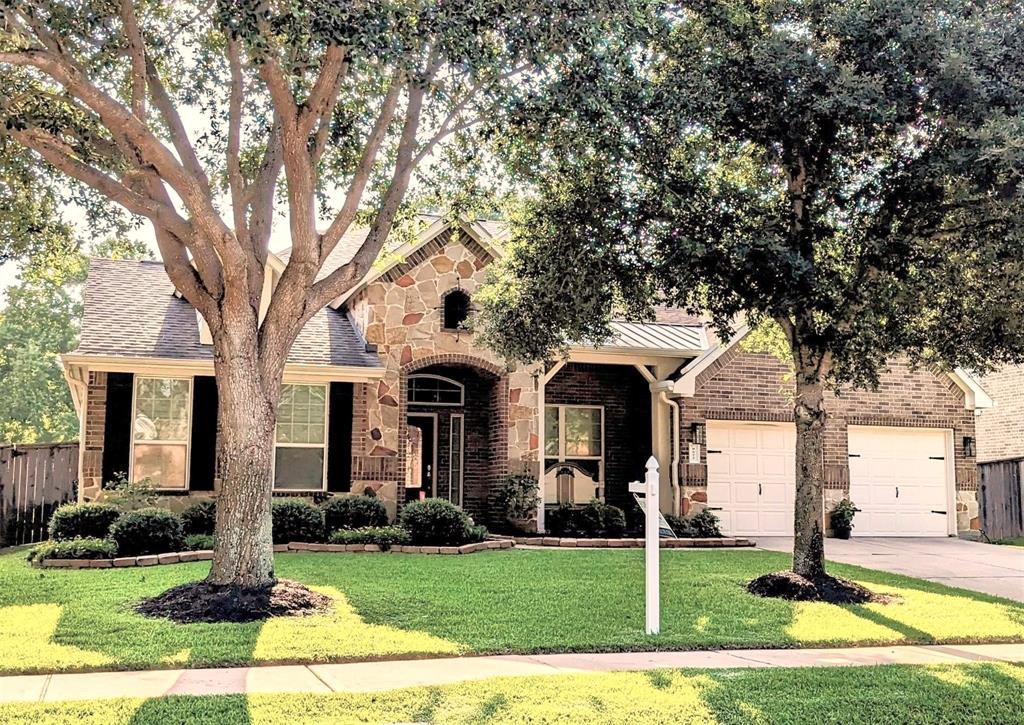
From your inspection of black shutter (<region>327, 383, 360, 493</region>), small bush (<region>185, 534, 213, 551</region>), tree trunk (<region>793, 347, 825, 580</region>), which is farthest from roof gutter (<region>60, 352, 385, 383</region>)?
tree trunk (<region>793, 347, 825, 580</region>)

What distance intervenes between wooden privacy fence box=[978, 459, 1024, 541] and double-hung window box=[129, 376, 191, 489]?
16025mm

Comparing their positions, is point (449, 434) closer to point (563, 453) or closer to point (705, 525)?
point (563, 453)

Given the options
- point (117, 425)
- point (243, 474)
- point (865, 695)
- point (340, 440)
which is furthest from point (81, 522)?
point (865, 695)

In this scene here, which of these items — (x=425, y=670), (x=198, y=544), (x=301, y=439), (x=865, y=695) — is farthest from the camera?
(x=301, y=439)

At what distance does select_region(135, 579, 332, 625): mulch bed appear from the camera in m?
9.32

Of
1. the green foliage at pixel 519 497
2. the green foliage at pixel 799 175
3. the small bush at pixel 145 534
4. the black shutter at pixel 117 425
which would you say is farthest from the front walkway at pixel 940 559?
the black shutter at pixel 117 425

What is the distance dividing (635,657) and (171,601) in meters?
4.62

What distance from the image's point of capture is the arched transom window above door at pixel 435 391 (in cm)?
2002

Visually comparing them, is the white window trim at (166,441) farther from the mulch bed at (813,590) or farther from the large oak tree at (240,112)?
the mulch bed at (813,590)

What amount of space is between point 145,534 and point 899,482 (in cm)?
1460

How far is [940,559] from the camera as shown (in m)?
16.5

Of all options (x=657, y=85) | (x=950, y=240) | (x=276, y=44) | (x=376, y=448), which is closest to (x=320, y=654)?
(x=276, y=44)

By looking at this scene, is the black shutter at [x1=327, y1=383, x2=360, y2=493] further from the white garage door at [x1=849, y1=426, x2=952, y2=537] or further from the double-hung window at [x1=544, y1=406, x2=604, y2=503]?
the white garage door at [x1=849, y1=426, x2=952, y2=537]

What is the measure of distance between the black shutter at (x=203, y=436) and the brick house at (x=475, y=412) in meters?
0.03
